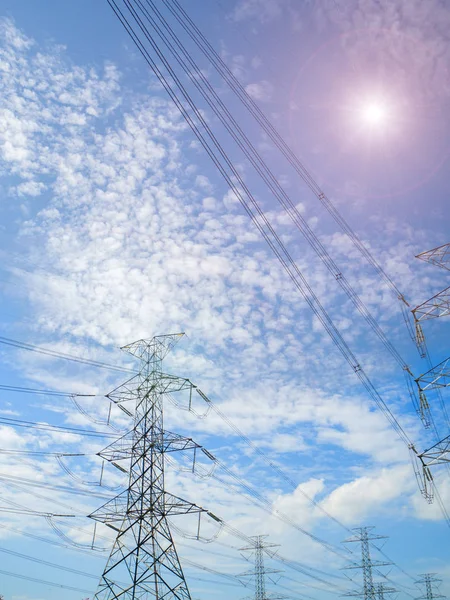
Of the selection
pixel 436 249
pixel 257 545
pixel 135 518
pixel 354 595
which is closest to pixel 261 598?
pixel 257 545

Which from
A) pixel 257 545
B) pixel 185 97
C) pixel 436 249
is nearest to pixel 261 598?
pixel 257 545

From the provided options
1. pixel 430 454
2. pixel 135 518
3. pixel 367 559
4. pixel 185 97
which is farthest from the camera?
pixel 367 559

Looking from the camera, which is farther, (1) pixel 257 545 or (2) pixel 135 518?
(1) pixel 257 545

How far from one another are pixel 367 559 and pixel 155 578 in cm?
4893

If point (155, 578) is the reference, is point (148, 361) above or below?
above

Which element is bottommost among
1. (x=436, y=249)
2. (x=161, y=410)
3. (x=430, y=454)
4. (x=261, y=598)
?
(x=261, y=598)

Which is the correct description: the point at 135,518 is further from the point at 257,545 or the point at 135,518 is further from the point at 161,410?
the point at 257,545

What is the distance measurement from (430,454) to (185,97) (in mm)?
18665

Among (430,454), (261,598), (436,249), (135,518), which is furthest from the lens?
(261,598)

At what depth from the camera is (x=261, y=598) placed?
58.1m

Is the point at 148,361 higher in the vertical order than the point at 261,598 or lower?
higher

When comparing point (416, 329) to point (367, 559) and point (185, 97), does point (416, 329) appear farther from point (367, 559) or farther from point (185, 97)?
point (367, 559)

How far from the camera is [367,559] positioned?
63812 millimetres

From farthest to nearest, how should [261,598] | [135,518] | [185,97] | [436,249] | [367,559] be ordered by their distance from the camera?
[367,559]
[261,598]
[135,518]
[436,249]
[185,97]
